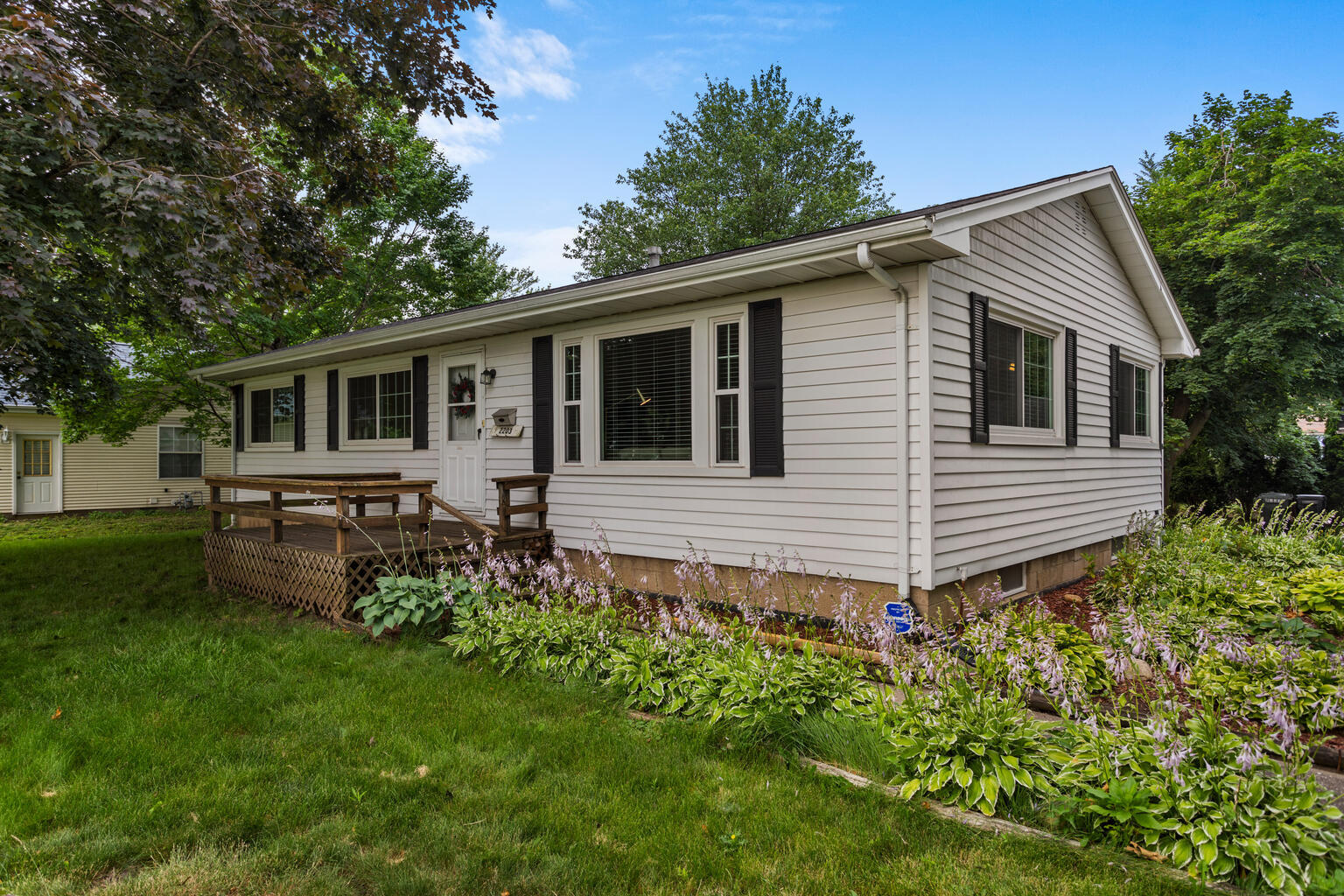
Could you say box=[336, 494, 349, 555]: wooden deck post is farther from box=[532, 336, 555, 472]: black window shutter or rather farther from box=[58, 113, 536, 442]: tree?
box=[58, 113, 536, 442]: tree

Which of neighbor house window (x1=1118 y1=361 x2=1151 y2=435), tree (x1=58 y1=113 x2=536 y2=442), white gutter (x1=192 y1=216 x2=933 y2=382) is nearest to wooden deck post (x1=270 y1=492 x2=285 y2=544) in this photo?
white gutter (x1=192 y1=216 x2=933 y2=382)

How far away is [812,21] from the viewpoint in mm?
14180

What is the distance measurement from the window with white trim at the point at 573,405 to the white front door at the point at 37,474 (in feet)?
54.3

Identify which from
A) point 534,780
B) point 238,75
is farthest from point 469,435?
point 534,780

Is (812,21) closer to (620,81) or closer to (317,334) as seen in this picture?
(620,81)

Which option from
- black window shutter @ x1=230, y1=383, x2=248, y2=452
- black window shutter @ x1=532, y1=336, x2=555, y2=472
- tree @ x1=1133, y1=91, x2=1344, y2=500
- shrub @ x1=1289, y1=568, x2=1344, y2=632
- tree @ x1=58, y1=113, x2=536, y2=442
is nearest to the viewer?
shrub @ x1=1289, y1=568, x2=1344, y2=632

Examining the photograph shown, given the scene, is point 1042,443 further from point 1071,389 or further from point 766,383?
point 766,383

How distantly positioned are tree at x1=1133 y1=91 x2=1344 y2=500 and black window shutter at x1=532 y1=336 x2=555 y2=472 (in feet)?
44.0

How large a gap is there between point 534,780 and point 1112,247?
351 inches

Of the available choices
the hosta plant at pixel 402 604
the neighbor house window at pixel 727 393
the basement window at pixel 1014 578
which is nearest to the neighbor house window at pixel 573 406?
the neighbor house window at pixel 727 393

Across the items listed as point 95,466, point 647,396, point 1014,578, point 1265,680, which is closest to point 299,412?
point 647,396

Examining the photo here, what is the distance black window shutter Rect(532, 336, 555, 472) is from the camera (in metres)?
7.52

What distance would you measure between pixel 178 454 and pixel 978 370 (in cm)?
2073

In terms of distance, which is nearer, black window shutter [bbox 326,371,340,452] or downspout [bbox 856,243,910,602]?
downspout [bbox 856,243,910,602]
